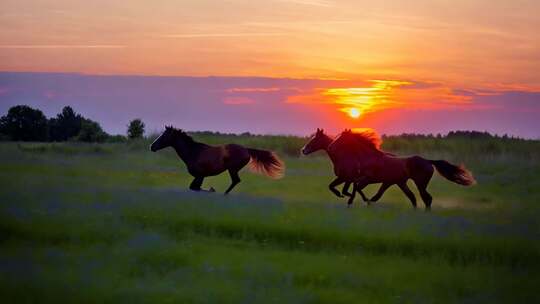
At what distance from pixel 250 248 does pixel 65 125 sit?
32900 millimetres

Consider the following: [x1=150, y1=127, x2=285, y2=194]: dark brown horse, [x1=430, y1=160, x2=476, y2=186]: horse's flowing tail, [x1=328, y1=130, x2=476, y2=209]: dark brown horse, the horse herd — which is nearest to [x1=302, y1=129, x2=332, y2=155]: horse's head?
the horse herd

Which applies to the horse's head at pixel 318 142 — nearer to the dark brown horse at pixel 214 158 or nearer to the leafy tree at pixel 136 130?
the dark brown horse at pixel 214 158

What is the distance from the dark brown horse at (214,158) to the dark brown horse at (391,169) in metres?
2.65

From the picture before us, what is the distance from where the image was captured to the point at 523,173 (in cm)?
2736

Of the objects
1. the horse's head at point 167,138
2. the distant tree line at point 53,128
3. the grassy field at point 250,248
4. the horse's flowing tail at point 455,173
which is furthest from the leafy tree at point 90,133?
the horse's flowing tail at point 455,173

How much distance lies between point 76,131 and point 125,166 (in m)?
16.5

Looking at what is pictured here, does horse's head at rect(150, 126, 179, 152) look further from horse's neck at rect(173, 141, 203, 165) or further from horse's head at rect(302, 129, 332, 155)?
horse's head at rect(302, 129, 332, 155)

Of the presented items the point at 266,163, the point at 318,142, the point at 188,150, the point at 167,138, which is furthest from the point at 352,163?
the point at 167,138

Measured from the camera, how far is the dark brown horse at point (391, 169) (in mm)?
18422

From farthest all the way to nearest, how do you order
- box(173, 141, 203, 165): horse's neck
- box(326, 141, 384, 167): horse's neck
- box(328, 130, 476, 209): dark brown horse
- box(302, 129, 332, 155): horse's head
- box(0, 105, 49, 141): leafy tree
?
box(0, 105, 49, 141): leafy tree, box(173, 141, 203, 165): horse's neck, box(302, 129, 332, 155): horse's head, box(326, 141, 384, 167): horse's neck, box(328, 130, 476, 209): dark brown horse

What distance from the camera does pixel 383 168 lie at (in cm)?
1845

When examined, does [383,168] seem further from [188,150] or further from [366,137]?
[188,150]

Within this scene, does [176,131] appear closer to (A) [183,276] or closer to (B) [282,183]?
(B) [282,183]

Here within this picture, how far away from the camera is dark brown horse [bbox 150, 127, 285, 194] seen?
20.7 meters
